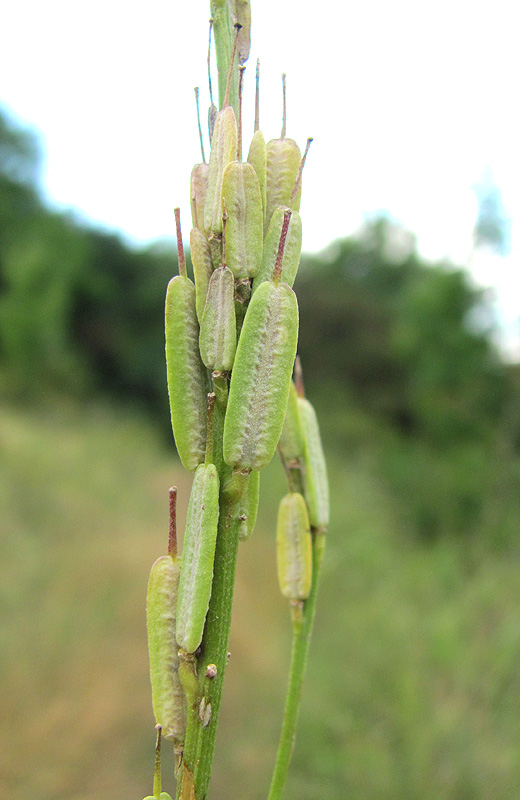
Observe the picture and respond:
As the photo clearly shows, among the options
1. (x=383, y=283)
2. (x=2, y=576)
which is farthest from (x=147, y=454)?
(x=383, y=283)

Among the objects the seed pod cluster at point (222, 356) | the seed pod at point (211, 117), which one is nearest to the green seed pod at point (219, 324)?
the seed pod cluster at point (222, 356)

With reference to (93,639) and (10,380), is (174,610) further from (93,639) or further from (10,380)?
(10,380)

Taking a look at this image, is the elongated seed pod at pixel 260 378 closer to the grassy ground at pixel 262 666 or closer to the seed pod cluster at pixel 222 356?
the seed pod cluster at pixel 222 356

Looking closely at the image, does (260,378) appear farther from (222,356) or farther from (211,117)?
(211,117)

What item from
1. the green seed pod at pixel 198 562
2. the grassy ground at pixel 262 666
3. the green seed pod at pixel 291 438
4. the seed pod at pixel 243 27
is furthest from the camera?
the grassy ground at pixel 262 666

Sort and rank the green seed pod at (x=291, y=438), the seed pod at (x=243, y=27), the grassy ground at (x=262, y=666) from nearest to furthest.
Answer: the seed pod at (x=243, y=27) → the green seed pod at (x=291, y=438) → the grassy ground at (x=262, y=666)

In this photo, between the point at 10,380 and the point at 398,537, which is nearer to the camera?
the point at 398,537

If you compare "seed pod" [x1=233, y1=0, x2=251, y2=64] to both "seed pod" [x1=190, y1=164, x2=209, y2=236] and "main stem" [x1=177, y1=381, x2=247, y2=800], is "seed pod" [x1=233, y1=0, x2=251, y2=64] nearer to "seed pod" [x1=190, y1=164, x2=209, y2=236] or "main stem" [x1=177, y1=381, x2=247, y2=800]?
"seed pod" [x1=190, y1=164, x2=209, y2=236]
